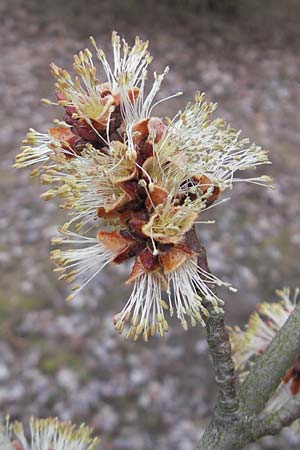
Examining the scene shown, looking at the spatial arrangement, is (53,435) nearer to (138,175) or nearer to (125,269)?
(138,175)

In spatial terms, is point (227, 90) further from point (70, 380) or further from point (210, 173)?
point (210, 173)

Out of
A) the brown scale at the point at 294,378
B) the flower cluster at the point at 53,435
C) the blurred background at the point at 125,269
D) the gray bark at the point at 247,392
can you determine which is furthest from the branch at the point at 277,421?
the blurred background at the point at 125,269

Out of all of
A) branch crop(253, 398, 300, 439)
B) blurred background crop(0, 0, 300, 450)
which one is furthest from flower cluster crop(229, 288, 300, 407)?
blurred background crop(0, 0, 300, 450)

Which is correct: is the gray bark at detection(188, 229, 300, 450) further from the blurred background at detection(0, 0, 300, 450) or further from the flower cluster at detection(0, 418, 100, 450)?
the blurred background at detection(0, 0, 300, 450)

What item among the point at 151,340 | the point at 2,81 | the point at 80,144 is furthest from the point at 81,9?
the point at 80,144

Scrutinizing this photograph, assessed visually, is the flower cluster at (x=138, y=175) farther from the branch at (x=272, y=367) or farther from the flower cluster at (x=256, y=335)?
the flower cluster at (x=256, y=335)
